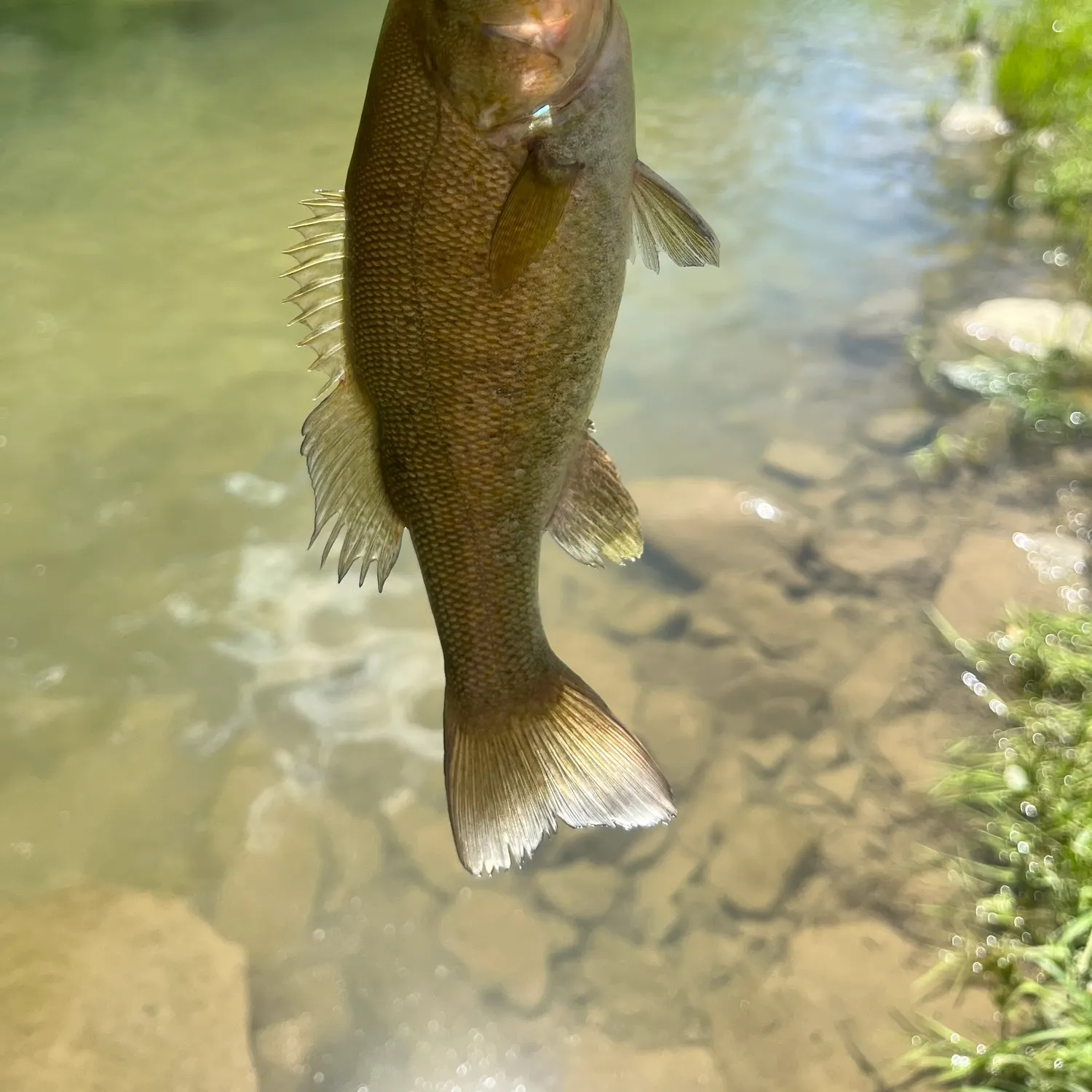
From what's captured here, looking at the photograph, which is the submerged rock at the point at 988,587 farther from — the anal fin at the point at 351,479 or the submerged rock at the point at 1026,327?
the anal fin at the point at 351,479

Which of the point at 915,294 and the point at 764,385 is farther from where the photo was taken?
the point at 915,294

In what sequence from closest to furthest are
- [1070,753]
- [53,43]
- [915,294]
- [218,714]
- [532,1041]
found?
[532,1041], [1070,753], [218,714], [915,294], [53,43]

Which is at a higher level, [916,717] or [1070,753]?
[1070,753]

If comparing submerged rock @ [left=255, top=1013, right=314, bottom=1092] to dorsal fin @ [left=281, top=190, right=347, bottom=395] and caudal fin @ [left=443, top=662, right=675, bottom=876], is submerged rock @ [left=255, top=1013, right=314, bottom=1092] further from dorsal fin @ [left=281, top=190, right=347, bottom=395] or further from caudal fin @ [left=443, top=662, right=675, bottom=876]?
dorsal fin @ [left=281, top=190, right=347, bottom=395]

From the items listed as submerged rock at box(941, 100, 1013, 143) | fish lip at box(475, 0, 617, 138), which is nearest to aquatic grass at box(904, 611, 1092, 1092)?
fish lip at box(475, 0, 617, 138)

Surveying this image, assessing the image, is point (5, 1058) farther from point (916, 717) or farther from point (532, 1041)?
point (916, 717)

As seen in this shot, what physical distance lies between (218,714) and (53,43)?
11.7m

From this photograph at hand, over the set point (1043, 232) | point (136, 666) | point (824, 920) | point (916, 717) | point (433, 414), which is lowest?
point (136, 666)

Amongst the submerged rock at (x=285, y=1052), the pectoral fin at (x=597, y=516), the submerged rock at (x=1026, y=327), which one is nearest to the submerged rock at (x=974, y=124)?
the submerged rock at (x=1026, y=327)

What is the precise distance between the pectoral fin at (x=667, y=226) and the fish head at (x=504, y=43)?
0.23 meters

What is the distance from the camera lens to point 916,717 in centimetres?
378

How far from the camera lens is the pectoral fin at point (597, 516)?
5.00 feet

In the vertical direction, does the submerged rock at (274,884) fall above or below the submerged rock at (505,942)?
below

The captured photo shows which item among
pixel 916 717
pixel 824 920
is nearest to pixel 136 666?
pixel 824 920
